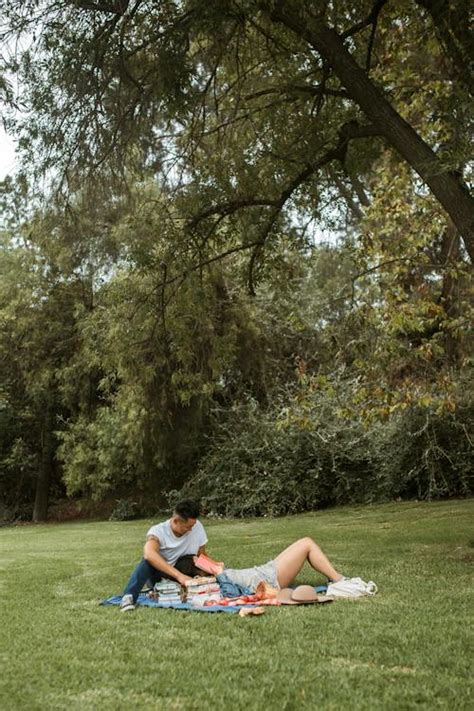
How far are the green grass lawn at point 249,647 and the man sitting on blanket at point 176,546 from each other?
514 mm

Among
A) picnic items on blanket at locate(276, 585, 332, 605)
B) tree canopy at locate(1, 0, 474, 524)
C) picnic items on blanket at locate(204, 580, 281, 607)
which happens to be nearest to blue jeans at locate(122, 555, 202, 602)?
picnic items on blanket at locate(204, 580, 281, 607)

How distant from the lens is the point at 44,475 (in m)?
24.8

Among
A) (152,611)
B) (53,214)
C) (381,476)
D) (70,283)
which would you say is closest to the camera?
(152,611)

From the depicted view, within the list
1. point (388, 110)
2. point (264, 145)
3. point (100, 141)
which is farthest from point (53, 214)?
point (388, 110)

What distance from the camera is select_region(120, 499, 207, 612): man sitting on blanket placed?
6520 mm

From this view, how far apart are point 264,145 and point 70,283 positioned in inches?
515

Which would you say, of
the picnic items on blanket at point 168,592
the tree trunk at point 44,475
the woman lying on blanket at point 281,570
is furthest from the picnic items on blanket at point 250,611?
the tree trunk at point 44,475

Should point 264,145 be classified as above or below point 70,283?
below

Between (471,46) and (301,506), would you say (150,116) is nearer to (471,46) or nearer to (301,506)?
(471,46)

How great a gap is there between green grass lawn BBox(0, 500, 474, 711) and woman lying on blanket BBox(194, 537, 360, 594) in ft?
1.79

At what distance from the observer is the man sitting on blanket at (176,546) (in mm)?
6520

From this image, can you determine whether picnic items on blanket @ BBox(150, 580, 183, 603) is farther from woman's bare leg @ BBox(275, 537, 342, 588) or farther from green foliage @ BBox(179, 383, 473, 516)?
green foliage @ BBox(179, 383, 473, 516)

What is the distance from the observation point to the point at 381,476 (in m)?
17.2

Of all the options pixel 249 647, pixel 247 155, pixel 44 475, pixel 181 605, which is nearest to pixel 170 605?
pixel 181 605
